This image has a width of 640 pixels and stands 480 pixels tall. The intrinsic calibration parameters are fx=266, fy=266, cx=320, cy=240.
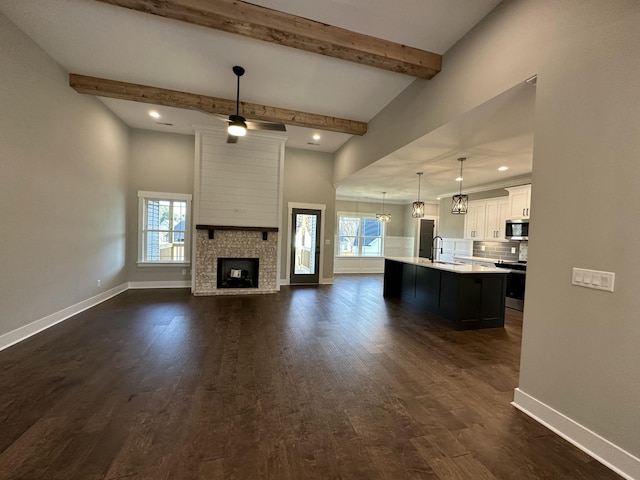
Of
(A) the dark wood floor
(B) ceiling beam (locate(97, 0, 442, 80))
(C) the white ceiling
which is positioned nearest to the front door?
(C) the white ceiling

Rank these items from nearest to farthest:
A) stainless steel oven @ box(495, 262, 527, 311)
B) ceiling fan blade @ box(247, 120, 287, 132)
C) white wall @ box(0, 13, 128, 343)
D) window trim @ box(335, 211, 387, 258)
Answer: white wall @ box(0, 13, 128, 343) → ceiling fan blade @ box(247, 120, 287, 132) → stainless steel oven @ box(495, 262, 527, 311) → window trim @ box(335, 211, 387, 258)

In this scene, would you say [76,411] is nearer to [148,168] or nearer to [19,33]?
[19,33]

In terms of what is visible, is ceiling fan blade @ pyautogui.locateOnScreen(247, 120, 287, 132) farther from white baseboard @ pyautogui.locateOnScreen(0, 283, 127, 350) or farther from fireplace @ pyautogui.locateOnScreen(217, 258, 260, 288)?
white baseboard @ pyautogui.locateOnScreen(0, 283, 127, 350)

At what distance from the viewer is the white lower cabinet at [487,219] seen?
675 centimetres

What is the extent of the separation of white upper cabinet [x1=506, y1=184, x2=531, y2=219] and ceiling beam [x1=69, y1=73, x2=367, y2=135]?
3.90m

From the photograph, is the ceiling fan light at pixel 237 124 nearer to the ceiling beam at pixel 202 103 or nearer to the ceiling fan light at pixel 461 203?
the ceiling beam at pixel 202 103

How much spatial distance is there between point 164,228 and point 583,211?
23.5 ft

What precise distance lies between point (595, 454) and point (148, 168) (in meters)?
7.86

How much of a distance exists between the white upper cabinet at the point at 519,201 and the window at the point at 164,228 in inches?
302

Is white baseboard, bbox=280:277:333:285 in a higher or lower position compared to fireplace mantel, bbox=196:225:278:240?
lower

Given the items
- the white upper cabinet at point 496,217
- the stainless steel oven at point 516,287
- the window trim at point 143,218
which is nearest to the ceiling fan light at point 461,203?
the stainless steel oven at point 516,287

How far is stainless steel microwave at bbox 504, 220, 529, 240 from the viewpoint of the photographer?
19.5 ft

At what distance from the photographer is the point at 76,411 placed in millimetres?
2014

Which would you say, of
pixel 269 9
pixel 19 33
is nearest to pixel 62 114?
pixel 19 33
